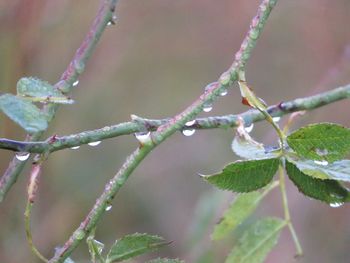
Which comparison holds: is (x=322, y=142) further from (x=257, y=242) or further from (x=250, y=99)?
(x=257, y=242)

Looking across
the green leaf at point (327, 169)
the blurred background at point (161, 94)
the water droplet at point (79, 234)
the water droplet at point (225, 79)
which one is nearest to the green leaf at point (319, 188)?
the green leaf at point (327, 169)

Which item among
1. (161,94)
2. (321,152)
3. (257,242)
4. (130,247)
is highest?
(321,152)

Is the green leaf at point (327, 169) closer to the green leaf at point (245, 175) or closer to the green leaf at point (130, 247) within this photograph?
the green leaf at point (245, 175)

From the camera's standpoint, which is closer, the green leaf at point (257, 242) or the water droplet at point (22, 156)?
the water droplet at point (22, 156)

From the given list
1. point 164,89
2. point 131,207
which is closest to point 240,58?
point 131,207

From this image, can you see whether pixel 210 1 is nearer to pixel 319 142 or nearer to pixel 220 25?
pixel 220 25

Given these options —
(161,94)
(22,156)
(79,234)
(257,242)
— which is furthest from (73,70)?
(161,94)
